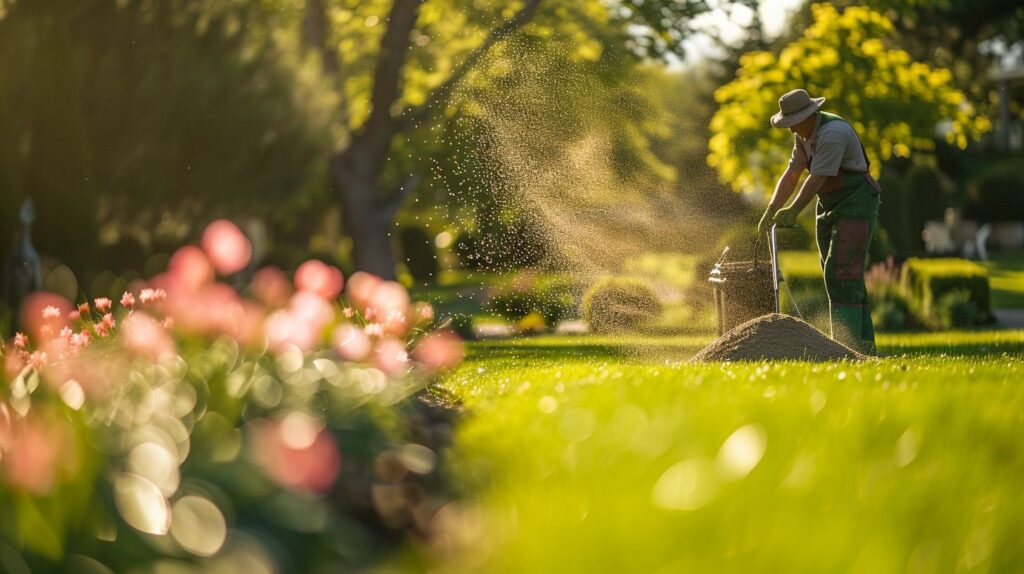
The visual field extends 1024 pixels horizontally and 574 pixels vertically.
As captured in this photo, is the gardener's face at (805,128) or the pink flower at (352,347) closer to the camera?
the pink flower at (352,347)

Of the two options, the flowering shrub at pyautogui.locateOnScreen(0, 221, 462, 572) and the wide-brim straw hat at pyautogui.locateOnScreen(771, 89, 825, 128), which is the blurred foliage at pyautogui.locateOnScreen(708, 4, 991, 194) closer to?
the wide-brim straw hat at pyautogui.locateOnScreen(771, 89, 825, 128)

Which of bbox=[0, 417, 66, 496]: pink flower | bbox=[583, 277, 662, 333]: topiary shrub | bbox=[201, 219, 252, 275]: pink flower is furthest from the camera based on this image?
bbox=[583, 277, 662, 333]: topiary shrub

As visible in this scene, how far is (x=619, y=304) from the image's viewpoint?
15.8 metres

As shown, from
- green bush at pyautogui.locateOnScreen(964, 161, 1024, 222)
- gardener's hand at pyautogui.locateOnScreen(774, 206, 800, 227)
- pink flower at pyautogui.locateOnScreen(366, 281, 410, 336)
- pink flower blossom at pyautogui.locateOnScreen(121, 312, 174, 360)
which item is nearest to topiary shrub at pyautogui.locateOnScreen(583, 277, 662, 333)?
gardener's hand at pyautogui.locateOnScreen(774, 206, 800, 227)

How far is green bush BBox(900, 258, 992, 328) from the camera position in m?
15.4

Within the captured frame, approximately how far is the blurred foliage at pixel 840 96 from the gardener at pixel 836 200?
792 centimetres

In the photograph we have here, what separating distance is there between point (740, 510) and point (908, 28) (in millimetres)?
38767

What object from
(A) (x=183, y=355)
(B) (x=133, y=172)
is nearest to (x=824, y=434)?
(A) (x=183, y=355)

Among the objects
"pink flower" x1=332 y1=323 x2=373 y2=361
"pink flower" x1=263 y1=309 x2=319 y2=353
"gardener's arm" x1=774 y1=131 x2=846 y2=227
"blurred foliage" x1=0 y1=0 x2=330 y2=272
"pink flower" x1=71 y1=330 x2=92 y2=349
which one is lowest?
"pink flower" x1=332 y1=323 x2=373 y2=361

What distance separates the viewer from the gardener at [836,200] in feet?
28.3

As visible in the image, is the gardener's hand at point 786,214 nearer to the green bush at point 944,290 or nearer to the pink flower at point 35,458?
the pink flower at point 35,458

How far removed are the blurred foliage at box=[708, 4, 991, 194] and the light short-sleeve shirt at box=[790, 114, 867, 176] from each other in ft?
26.8

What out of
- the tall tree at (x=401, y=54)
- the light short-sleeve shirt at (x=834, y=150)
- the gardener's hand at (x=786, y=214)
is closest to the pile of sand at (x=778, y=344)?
the gardener's hand at (x=786, y=214)

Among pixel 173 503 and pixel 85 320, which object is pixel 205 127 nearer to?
pixel 85 320
